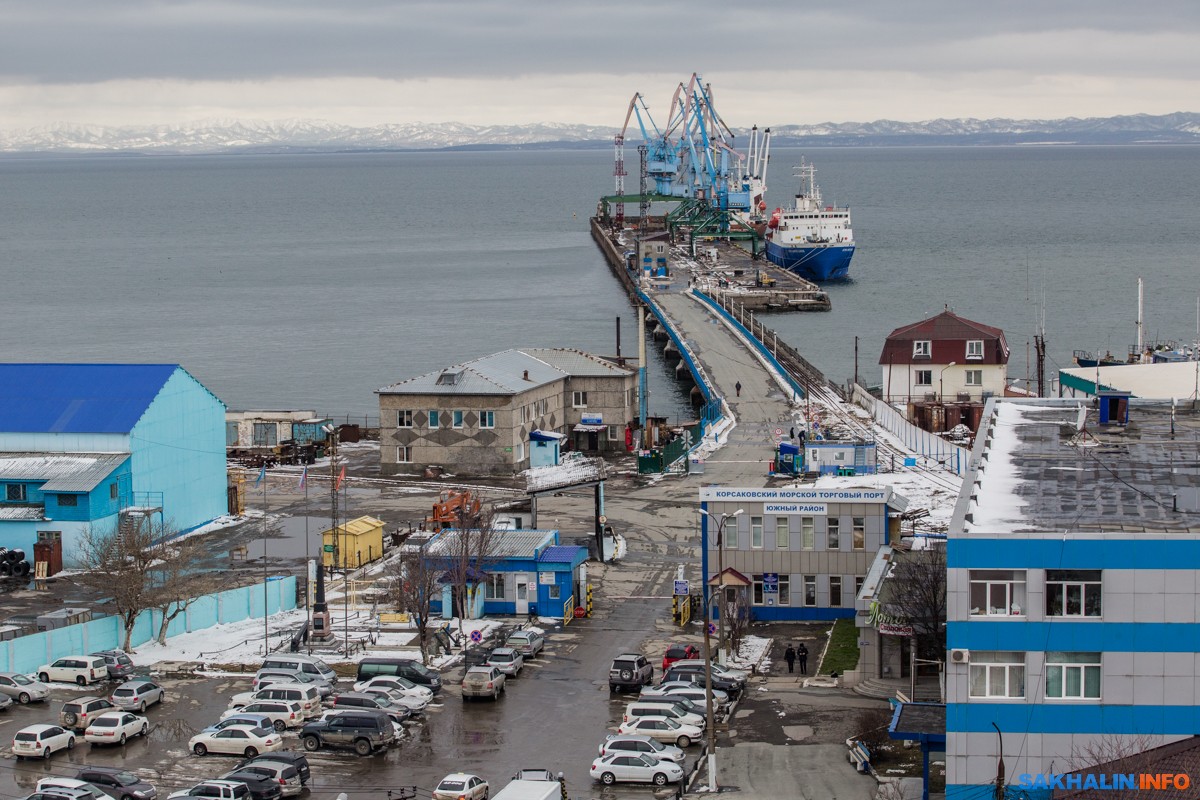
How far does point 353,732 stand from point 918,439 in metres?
29.6

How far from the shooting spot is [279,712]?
26.3 metres

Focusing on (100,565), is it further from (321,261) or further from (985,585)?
(321,261)

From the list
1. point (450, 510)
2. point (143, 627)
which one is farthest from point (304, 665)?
point (450, 510)

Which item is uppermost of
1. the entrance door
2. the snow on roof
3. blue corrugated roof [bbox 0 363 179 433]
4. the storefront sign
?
blue corrugated roof [bbox 0 363 179 433]

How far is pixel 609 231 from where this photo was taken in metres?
171

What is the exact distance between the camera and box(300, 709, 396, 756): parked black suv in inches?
983

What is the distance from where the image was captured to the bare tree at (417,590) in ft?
101

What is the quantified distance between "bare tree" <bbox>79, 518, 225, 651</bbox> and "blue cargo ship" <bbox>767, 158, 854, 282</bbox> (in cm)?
9667

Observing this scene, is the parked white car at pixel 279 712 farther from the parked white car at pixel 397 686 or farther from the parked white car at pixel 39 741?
the parked white car at pixel 39 741

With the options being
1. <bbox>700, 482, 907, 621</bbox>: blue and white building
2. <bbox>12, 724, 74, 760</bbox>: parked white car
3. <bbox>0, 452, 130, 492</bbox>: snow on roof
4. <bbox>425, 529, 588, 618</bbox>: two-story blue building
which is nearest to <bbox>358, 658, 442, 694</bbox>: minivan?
<bbox>425, 529, 588, 618</bbox>: two-story blue building

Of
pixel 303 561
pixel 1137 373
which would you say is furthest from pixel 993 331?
pixel 303 561

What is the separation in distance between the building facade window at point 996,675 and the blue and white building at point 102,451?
24.2 meters

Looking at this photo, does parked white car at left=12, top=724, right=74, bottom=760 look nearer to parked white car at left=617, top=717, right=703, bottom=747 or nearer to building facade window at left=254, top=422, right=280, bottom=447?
parked white car at left=617, top=717, right=703, bottom=747

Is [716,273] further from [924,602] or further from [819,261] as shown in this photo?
[924,602]
